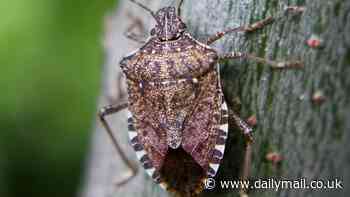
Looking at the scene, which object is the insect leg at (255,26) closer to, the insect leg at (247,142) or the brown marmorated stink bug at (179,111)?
the brown marmorated stink bug at (179,111)

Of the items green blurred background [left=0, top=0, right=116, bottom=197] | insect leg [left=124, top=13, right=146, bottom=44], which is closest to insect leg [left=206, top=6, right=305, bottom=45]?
insect leg [left=124, top=13, right=146, bottom=44]

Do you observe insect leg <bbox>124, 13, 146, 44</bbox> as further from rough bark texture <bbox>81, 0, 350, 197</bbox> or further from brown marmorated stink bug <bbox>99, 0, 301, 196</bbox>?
rough bark texture <bbox>81, 0, 350, 197</bbox>

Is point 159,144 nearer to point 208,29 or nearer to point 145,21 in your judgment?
point 208,29

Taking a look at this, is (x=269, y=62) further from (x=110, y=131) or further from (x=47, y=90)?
(x=47, y=90)

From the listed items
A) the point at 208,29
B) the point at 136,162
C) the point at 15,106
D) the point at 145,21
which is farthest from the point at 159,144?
the point at 15,106

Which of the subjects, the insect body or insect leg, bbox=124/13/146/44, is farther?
insect leg, bbox=124/13/146/44

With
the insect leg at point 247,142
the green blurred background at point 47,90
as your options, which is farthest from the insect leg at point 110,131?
the green blurred background at point 47,90
